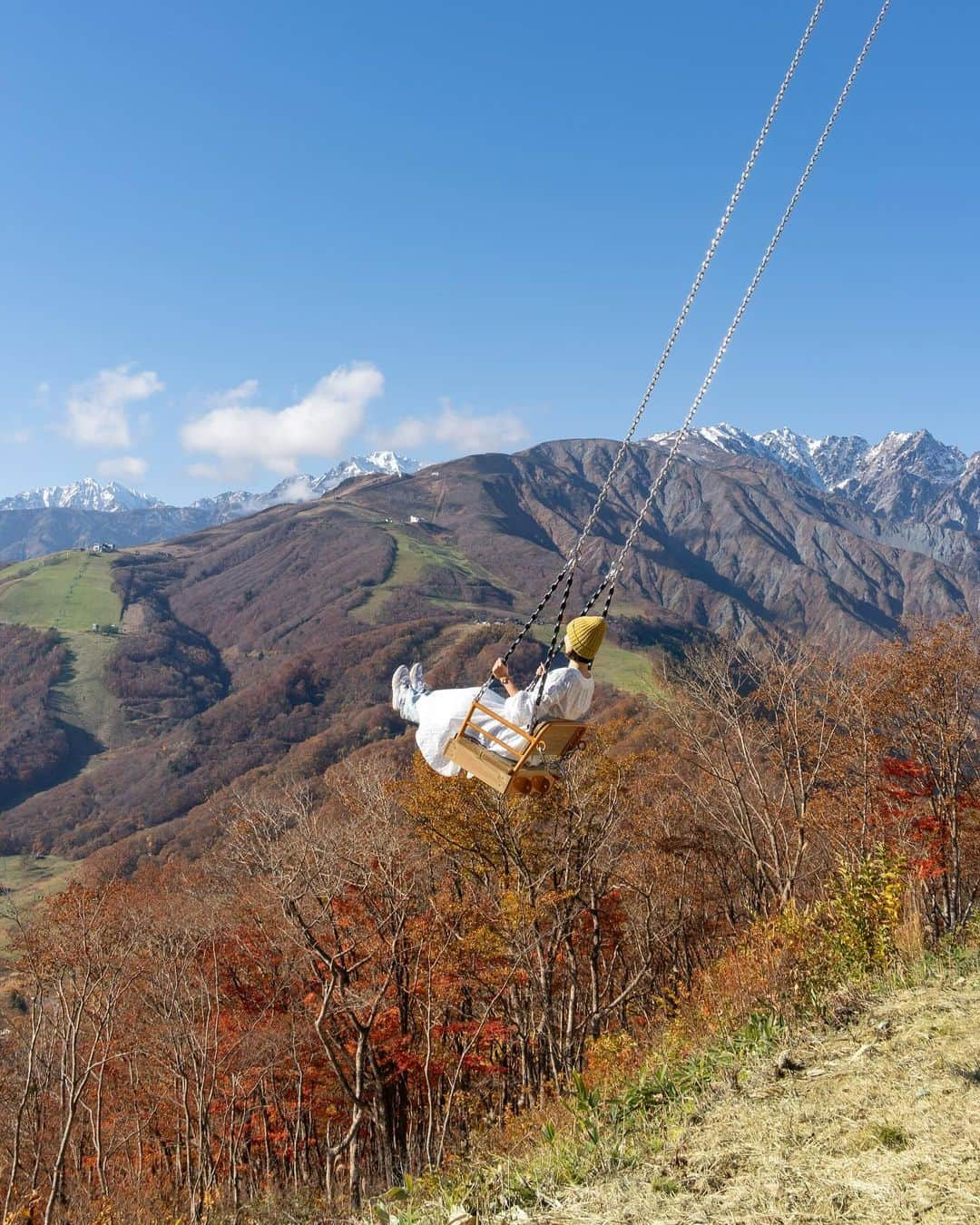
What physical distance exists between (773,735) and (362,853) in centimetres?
1222

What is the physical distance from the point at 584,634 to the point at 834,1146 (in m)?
3.66

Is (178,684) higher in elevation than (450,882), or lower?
higher

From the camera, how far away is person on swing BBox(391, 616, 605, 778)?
648 cm

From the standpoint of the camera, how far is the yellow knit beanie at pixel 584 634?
6.39m

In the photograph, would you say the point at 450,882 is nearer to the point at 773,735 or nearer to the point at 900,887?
the point at 773,735

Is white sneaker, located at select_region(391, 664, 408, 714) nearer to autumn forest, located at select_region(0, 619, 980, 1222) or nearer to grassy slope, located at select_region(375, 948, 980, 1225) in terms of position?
grassy slope, located at select_region(375, 948, 980, 1225)

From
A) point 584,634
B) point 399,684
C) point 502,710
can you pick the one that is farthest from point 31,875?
point 584,634

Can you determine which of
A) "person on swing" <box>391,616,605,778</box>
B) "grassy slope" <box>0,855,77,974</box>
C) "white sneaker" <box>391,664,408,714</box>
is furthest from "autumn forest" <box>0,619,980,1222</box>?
"grassy slope" <box>0,855,77,974</box>

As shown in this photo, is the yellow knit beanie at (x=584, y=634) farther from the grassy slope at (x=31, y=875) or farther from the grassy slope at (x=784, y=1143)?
the grassy slope at (x=31, y=875)

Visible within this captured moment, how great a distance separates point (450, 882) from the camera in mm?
26094

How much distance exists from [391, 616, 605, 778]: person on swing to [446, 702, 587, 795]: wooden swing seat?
0.33 ft

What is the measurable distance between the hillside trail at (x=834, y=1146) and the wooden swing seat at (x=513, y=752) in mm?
2709

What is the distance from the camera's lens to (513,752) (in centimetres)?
678

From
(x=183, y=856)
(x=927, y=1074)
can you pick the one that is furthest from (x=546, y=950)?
(x=183, y=856)
